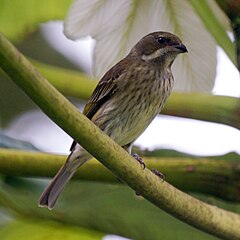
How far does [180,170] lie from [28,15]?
452 millimetres

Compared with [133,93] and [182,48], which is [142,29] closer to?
[182,48]

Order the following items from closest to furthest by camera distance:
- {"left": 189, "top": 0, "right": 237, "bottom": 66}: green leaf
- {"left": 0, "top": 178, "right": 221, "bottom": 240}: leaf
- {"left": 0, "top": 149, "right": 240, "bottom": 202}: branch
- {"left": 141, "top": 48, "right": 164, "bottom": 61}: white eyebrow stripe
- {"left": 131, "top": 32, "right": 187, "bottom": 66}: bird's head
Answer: {"left": 189, "top": 0, "right": 237, "bottom": 66}: green leaf, {"left": 0, "top": 149, "right": 240, "bottom": 202}: branch, {"left": 0, "top": 178, "right": 221, "bottom": 240}: leaf, {"left": 131, "top": 32, "right": 187, "bottom": 66}: bird's head, {"left": 141, "top": 48, "right": 164, "bottom": 61}: white eyebrow stripe

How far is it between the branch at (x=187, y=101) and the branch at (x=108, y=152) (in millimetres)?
199

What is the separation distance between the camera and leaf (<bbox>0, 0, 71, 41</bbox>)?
1472mm

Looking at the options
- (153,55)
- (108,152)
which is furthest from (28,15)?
(108,152)

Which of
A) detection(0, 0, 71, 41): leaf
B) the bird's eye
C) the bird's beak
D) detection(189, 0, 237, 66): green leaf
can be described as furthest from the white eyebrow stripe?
detection(189, 0, 237, 66): green leaf

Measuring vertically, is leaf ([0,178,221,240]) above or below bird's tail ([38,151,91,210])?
above

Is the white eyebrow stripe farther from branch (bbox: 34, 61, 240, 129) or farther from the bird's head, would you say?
branch (bbox: 34, 61, 240, 129)

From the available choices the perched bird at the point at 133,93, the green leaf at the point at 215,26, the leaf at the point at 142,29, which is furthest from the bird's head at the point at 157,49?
the green leaf at the point at 215,26

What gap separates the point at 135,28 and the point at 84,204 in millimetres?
323

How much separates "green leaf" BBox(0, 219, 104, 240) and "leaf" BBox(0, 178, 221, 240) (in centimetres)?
2

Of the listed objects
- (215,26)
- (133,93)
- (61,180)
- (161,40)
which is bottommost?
(61,180)

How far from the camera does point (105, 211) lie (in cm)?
136

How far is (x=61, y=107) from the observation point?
751mm
